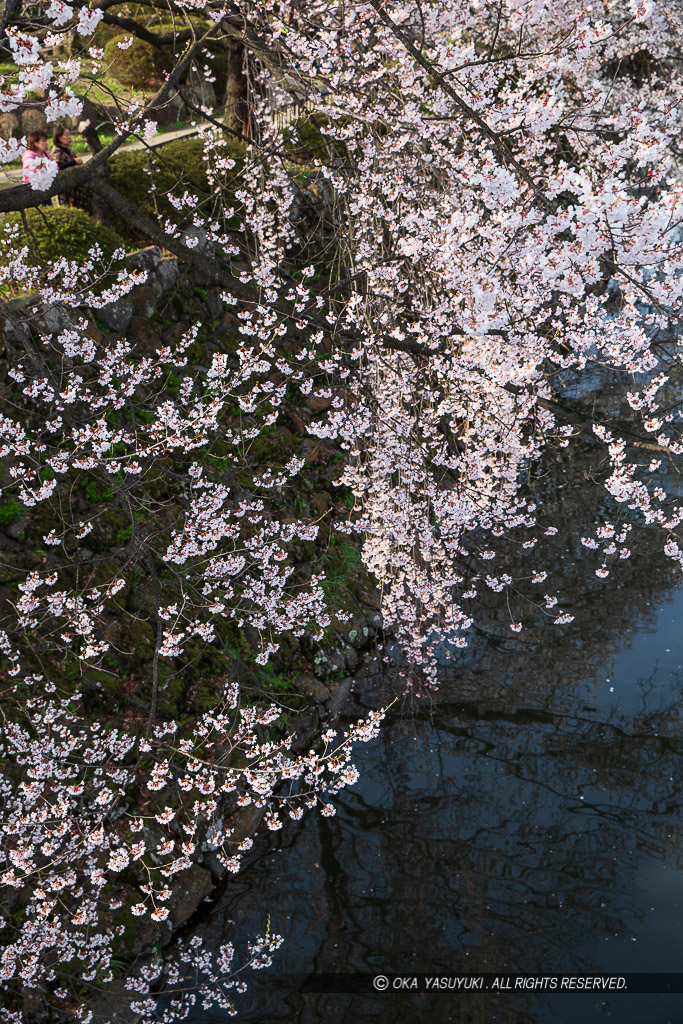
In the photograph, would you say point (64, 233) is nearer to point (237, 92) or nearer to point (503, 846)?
point (237, 92)

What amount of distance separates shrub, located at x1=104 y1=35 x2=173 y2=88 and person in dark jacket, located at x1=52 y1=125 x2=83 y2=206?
691 cm

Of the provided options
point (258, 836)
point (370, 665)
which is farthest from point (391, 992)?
point (370, 665)

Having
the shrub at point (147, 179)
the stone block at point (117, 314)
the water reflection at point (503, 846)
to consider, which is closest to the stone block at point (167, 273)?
the shrub at point (147, 179)

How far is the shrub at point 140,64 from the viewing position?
14.8 meters

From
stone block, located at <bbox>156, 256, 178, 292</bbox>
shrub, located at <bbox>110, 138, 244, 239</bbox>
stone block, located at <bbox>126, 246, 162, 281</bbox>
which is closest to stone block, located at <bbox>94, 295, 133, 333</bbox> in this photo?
stone block, located at <bbox>126, 246, 162, 281</bbox>

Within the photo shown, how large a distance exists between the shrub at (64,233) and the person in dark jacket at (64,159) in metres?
0.72

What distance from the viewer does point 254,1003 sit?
5102 millimetres

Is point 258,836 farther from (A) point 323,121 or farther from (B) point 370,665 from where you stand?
(A) point 323,121

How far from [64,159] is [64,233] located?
1756 mm

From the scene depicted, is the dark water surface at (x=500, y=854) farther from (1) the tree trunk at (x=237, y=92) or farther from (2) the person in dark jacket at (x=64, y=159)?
(1) the tree trunk at (x=237, y=92)

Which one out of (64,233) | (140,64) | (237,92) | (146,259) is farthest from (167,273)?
(140,64)

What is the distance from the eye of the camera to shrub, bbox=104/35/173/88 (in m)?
14.8

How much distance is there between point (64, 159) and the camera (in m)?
8.77

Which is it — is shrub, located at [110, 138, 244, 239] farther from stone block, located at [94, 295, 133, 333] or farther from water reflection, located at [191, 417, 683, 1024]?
water reflection, located at [191, 417, 683, 1024]
